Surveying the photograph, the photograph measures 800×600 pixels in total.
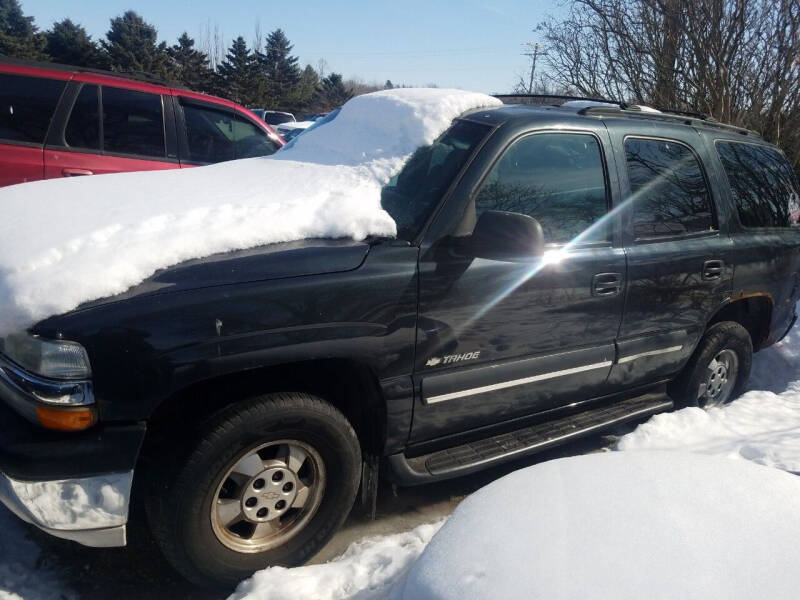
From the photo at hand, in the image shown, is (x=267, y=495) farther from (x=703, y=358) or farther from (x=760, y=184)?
(x=760, y=184)

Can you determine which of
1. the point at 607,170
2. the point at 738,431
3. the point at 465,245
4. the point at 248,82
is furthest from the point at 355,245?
→ the point at 248,82

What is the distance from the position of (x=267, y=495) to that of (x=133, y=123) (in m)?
4.20

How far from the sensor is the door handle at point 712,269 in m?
3.58

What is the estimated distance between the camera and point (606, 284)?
3127mm

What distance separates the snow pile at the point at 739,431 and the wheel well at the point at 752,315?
0.41m

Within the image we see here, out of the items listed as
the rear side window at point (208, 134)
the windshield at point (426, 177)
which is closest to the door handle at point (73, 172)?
the rear side window at point (208, 134)

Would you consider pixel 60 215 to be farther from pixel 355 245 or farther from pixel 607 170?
pixel 607 170

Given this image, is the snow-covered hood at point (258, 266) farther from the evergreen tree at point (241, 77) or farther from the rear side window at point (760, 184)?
the evergreen tree at point (241, 77)

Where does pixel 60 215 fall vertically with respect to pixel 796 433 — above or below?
above

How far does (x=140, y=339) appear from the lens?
2.04 metres

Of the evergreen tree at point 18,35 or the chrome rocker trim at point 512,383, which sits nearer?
the chrome rocker trim at point 512,383

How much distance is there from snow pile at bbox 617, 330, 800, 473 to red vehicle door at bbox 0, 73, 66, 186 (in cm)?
463

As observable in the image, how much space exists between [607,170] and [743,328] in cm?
165

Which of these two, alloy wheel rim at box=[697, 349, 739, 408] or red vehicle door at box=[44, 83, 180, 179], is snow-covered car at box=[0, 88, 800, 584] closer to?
alloy wheel rim at box=[697, 349, 739, 408]
